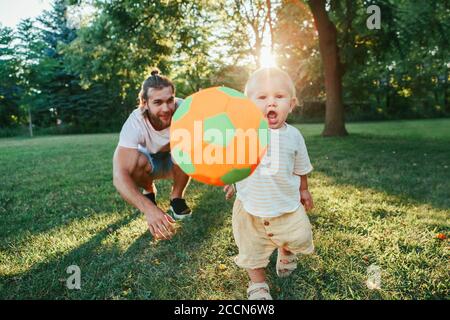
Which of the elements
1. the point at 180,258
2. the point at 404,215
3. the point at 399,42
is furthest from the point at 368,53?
the point at 180,258

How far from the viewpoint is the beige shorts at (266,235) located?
2.12 metres

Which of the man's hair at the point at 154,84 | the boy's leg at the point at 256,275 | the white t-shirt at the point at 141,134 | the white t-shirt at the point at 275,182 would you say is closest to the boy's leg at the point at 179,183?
the white t-shirt at the point at 141,134

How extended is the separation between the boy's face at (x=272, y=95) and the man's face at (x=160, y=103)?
1.29 meters

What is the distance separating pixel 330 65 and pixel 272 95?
34.9ft

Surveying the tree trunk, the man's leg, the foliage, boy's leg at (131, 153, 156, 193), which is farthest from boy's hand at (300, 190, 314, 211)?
the tree trunk

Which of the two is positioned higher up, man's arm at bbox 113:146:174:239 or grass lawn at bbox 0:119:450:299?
man's arm at bbox 113:146:174:239

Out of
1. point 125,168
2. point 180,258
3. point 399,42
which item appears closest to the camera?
point 180,258

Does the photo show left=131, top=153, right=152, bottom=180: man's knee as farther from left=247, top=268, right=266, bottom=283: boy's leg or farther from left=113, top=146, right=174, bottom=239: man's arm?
left=247, top=268, right=266, bottom=283: boy's leg

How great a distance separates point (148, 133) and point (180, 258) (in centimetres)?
135

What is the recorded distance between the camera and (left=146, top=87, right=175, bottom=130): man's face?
3160 mm

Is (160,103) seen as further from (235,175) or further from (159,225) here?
(235,175)

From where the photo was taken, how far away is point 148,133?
3416 mm

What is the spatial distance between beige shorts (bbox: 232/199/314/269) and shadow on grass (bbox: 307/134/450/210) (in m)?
1.66
